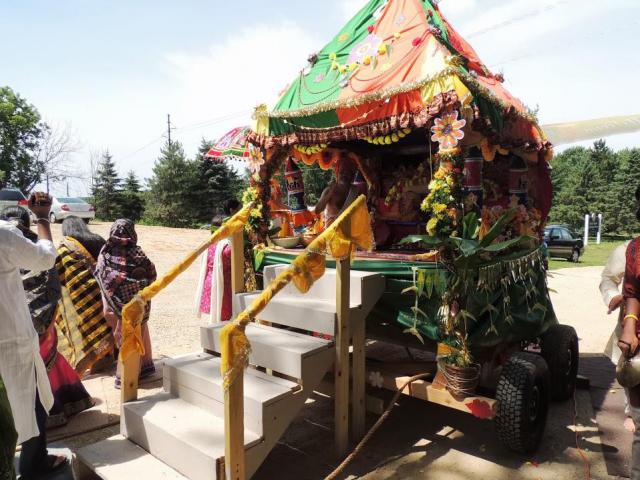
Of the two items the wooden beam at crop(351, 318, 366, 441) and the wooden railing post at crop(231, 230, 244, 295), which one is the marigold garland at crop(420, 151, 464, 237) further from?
Answer: the wooden railing post at crop(231, 230, 244, 295)

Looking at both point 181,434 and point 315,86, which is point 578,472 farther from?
point 315,86

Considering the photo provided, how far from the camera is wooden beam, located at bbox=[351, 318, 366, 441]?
3932 mm

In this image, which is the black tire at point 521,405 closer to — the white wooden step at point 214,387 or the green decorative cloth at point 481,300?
the green decorative cloth at point 481,300

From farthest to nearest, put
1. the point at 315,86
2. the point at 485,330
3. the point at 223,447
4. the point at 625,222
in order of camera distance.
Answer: the point at 625,222 < the point at 315,86 < the point at 485,330 < the point at 223,447

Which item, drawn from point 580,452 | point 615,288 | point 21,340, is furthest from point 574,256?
point 21,340

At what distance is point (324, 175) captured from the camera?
40406mm

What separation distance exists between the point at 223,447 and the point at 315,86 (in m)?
4.05

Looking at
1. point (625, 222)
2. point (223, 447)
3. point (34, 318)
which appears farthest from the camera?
point (625, 222)

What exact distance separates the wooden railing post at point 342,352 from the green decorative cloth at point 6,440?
2446 millimetres

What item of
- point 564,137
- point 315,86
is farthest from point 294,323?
point 564,137

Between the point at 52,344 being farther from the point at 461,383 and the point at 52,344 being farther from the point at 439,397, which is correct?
the point at 461,383

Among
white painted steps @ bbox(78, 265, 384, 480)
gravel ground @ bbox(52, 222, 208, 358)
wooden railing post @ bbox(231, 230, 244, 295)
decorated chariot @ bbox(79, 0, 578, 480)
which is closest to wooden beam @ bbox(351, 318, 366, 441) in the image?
decorated chariot @ bbox(79, 0, 578, 480)

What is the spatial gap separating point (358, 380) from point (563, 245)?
19364mm

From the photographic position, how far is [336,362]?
12.1 ft
